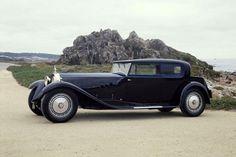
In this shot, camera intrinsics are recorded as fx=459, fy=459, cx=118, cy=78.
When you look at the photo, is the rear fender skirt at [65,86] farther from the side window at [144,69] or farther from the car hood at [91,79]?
the side window at [144,69]

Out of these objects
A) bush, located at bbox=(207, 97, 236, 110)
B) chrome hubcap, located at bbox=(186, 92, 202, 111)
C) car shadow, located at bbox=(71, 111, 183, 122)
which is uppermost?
chrome hubcap, located at bbox=(186, 92, 202, 111)

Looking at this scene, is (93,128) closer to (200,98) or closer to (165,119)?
(165,119)

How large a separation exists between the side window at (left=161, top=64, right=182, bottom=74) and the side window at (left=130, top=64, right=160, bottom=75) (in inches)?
6.3

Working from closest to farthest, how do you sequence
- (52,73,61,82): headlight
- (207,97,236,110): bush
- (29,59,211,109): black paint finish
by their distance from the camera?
(52,73,61,82): headlight < (29,59,211,109): black paint finish < (207,97,236,110): bush

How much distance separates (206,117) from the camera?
11164 millimetres

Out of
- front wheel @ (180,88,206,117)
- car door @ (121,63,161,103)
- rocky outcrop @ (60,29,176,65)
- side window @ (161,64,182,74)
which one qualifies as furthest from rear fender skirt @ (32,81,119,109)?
rocky outcrop @ (60,29,176,65)

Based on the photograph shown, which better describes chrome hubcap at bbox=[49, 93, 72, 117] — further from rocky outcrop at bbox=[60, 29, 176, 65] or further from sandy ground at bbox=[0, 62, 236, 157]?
rocky outcrop at bbox=[60, 29, 176, 65]

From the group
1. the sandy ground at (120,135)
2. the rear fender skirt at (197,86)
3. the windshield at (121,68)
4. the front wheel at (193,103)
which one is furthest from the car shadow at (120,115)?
the windshield at (121,68)

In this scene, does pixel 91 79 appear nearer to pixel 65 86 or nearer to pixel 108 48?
pixel 65 86

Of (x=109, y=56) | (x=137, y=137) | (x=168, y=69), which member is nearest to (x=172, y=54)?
(x=109, y=56)

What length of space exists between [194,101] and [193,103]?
6 centimetres

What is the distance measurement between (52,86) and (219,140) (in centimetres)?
410

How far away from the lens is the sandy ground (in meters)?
7.04

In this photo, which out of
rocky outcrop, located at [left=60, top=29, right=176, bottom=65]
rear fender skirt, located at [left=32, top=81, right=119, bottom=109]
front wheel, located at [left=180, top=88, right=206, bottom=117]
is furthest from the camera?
rocky outcrop, located at [left=60, top=29, right=176, bottom=65]
